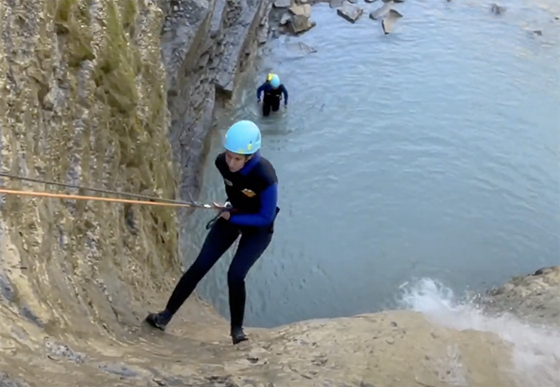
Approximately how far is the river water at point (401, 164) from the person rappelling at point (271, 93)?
28cm

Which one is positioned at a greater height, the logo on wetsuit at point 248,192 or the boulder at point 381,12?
the logo on wetsuit at point 248,192

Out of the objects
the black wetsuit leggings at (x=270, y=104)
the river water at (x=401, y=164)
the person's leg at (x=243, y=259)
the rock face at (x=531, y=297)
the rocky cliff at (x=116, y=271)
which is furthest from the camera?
the black wetsuit leggings at (x=270, y=104)

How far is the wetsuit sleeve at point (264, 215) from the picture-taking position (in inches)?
244

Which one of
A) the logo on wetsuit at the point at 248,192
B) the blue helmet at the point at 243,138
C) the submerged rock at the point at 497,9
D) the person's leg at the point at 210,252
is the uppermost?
the blue helmet at the point at 243,138

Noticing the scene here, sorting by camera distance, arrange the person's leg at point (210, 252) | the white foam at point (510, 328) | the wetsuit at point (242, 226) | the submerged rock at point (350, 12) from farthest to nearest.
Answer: the submerged rock at point (350, 12)
the white foam at point (510, 328)
the person's leg at point (210, 252)
the wetsuit at point (242, 226)

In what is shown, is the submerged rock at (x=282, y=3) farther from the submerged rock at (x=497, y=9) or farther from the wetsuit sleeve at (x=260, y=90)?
the wetsuit sleeve at (x=260, y=90)

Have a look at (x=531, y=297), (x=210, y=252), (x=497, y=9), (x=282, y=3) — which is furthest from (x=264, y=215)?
(x=497, y=9)

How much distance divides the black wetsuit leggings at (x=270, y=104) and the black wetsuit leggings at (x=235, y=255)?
10.4 m

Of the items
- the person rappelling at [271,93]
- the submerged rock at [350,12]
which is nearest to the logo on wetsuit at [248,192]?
the person rappelling at [271,93]

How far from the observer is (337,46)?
2069 centimetres

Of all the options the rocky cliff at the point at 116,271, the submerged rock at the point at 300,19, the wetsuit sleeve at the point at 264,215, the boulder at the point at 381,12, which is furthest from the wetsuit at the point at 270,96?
the wetsuit sleeve at the point at 264,215

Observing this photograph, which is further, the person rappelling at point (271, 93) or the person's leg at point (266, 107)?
the person's leg at point (266, 107)

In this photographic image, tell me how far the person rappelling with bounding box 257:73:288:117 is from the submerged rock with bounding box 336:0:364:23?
6.70m

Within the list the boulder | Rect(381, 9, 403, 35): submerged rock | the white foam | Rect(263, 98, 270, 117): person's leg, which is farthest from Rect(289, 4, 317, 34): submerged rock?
the white foam
